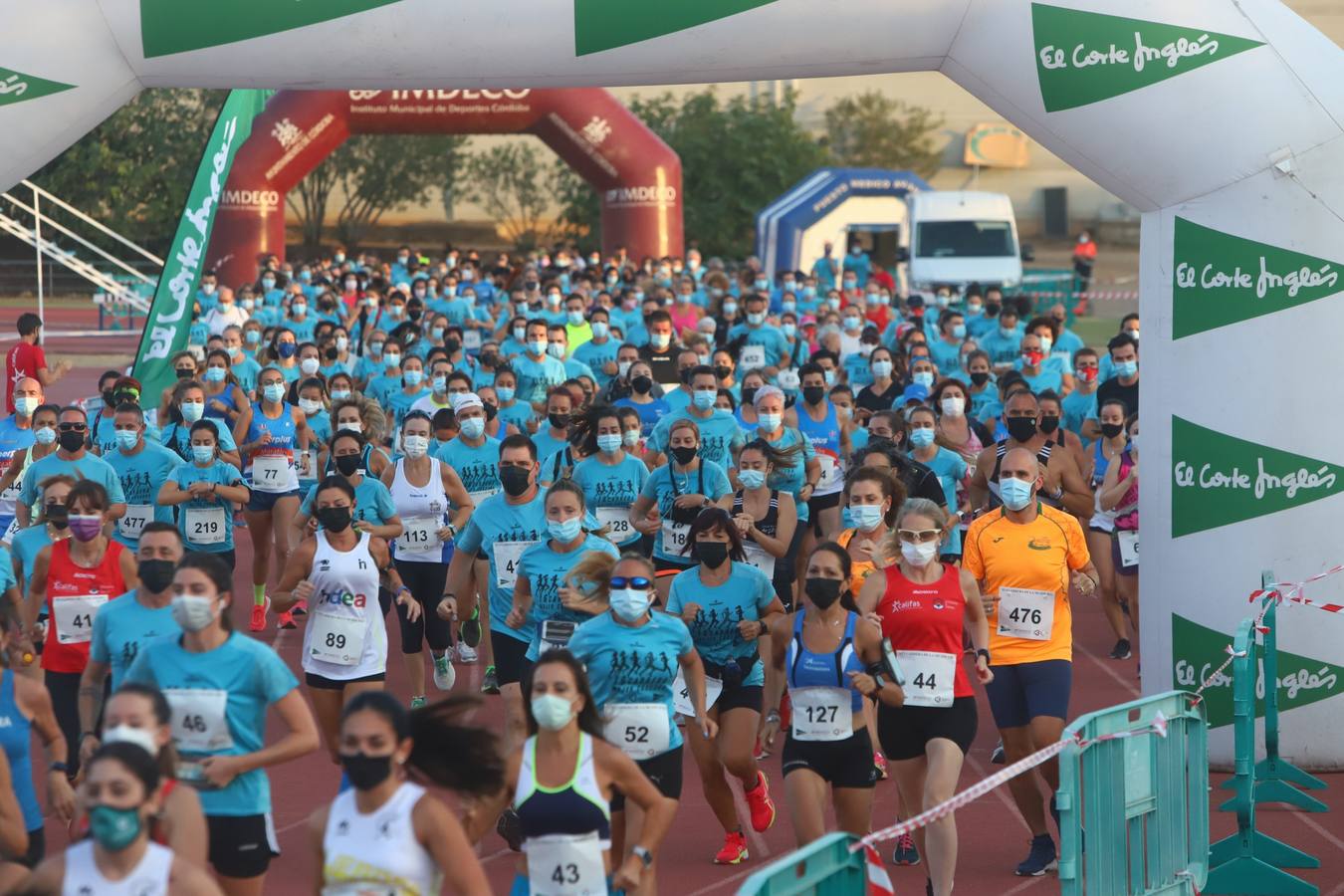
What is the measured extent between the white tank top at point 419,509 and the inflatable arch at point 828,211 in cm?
2674

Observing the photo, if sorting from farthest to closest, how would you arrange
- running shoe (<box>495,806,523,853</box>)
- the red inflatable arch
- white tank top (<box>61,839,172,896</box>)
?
the red inflatable arch < running shoe (<box>495,806,523,853</box>) < white tank top (<box>61,839,172,896</box>)

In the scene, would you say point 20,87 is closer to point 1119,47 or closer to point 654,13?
point 654,13

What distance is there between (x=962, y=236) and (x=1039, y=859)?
1024 inches

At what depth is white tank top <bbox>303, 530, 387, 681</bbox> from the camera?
26.5 ft

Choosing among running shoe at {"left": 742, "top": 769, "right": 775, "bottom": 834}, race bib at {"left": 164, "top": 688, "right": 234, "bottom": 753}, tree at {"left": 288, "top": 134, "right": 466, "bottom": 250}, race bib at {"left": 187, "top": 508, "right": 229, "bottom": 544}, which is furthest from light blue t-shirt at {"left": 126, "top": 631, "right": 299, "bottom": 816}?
tree at {"left": 288, "top": 134, "right": 466, "bottom": 250}

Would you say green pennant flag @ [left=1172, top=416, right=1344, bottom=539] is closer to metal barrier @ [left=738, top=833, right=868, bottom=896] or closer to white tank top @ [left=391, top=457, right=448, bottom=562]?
white tank top @ [left=391, top=457, right=448, bottom=562]

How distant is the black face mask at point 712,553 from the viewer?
7.72 meters

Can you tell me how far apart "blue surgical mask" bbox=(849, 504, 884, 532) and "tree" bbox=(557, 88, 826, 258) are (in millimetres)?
38335

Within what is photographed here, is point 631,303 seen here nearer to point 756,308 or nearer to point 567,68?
point 756,308

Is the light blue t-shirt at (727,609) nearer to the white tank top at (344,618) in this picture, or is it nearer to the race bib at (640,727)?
the race bib at (640,727)

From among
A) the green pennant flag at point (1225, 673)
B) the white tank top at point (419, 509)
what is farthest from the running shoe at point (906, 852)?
the white tank top at point (419, 509)

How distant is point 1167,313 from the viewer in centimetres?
884

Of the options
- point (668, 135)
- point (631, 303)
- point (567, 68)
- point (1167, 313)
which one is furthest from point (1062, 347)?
point (668, 135)

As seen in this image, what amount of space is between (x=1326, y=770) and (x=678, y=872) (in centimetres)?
314
